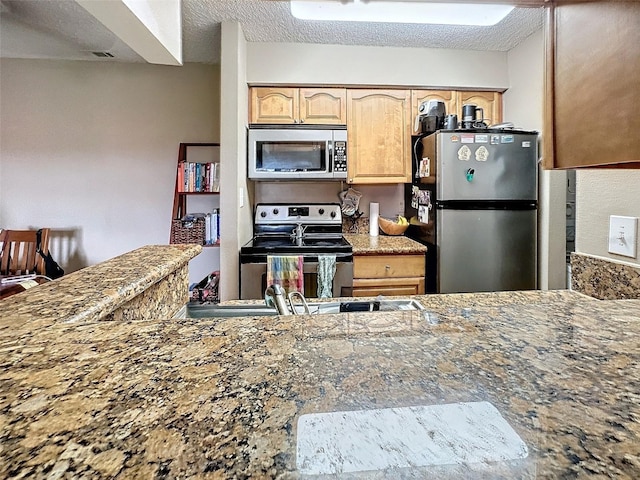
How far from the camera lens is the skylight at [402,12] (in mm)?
2196

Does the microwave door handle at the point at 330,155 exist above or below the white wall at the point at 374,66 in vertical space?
below

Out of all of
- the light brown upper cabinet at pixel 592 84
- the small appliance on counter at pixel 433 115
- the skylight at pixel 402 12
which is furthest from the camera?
the small appliance on counter at pixel 433 115

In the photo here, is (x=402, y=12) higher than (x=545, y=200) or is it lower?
higher

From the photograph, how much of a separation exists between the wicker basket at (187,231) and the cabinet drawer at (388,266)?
1410mm

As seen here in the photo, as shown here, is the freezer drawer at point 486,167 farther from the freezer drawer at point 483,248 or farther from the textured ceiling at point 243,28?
the textured ceiling at point 243,28

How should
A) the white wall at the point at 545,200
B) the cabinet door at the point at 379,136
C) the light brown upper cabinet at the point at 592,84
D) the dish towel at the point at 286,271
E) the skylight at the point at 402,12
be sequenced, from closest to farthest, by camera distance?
the light brown upper cabinet at the point at 592,84 → the skylight at the point at 402,12 → the dish towel at the point at 286,271 → the white wall at the point at 545,200 → the cabinet door at the point at 379,136

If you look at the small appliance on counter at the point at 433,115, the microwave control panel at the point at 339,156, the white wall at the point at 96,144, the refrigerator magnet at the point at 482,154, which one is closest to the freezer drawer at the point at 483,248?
the refrigerator magnet at the point at 482,154

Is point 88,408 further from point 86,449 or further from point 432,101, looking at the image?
point 432,101

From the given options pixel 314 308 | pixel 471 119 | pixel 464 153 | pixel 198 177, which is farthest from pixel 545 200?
pixel 198 177

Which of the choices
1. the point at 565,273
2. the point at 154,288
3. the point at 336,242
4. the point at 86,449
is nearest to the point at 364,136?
the point at 336,242

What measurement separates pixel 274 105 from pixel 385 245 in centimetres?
134

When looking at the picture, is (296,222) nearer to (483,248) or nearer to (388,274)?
(388,274)

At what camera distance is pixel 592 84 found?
0.68 meters

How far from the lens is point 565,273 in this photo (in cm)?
259
